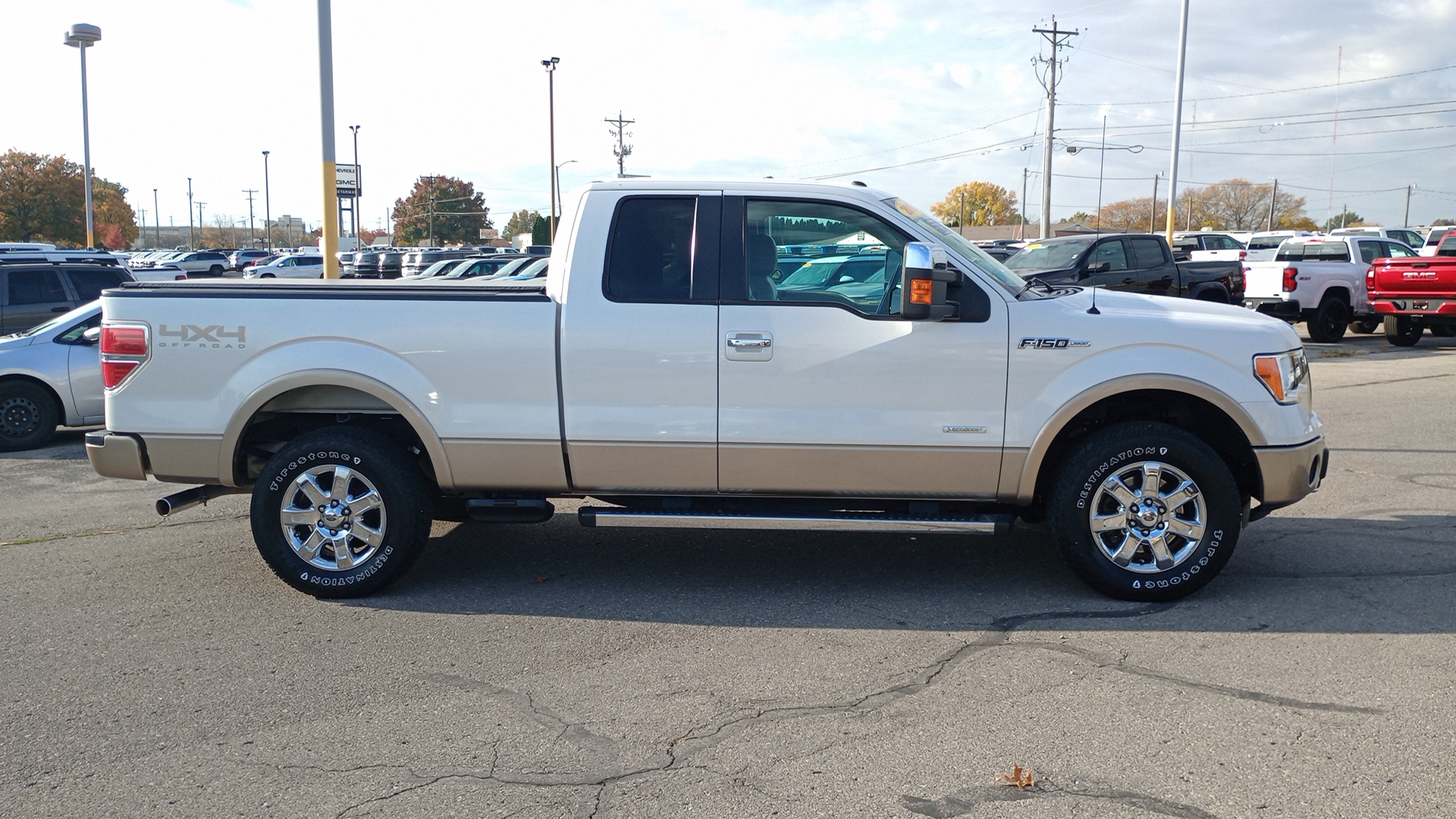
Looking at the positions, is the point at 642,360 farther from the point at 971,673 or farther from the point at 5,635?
the point at 5,635

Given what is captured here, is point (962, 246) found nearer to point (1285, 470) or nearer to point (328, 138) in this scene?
point (1285, 470)

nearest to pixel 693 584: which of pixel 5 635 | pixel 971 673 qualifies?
pixel 971 673

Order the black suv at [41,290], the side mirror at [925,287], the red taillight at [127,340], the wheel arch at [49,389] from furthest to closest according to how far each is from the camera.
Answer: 1. the black suv at [41,290]
2. the wheel arch at [49,389]
3. the red taillight at [127,340]
4. the side mirror at [925,287]

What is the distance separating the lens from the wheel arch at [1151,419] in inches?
208

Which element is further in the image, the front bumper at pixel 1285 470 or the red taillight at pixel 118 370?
the red taillight at pixel 118 370

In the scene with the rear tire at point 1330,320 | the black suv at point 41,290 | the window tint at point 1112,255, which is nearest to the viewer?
the black suv at point 41,290

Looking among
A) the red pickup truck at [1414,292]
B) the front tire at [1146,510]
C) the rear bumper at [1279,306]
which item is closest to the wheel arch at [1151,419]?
the front tire at [1146,510]

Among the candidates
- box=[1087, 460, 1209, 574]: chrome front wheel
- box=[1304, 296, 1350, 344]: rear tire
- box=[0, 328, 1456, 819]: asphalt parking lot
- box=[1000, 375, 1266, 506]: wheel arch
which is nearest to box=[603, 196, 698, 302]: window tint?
box=[0, 328, 1456, 819]: asphalt parking lot

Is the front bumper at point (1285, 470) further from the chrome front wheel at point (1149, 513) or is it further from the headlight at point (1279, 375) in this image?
the chrome front wheel at point (1149, 513)

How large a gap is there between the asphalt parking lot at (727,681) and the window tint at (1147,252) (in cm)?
1077

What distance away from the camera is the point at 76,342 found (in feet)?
36.3

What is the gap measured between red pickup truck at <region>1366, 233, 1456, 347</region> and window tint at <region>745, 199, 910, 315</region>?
1667cm

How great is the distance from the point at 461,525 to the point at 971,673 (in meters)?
3.94

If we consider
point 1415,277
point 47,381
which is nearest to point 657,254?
point 47,381
